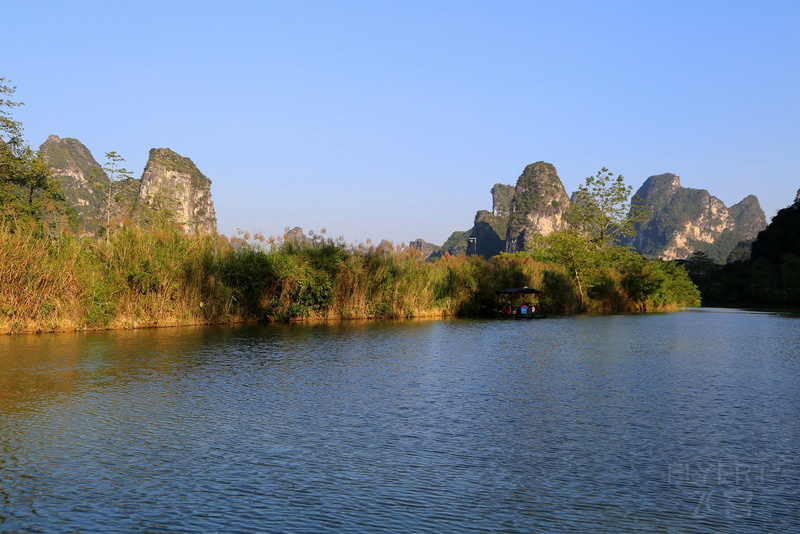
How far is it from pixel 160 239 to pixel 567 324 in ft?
54.7

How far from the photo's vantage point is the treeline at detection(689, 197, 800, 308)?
66188mm

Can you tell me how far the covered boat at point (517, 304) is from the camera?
34.0 m

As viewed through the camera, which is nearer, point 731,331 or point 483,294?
point 731,331

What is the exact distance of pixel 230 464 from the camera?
21.4ft

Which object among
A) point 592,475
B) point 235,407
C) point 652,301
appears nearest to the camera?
point 592,475

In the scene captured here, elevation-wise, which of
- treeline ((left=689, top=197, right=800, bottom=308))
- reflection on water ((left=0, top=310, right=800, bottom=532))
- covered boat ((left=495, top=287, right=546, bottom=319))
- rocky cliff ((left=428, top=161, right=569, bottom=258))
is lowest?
reflection on water ((left=0, top=310, right=800, bottom=532))

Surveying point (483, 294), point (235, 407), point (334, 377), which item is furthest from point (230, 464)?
point (483, 294)

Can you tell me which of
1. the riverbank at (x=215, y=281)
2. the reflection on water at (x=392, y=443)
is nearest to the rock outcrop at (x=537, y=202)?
the riverbank at (x=215, y=281)

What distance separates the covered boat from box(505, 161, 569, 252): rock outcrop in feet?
400

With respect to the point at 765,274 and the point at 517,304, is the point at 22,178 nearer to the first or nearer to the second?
the point at 517,304

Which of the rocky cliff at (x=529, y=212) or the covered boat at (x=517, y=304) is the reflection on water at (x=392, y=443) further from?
the rocky cliff at (x=529, y=212)

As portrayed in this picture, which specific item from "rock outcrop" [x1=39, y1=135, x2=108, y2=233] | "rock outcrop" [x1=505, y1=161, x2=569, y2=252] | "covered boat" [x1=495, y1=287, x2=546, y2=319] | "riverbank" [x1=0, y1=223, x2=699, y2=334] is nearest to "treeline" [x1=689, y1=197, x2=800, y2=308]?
"covered boat" [x1=495, y1=287, x2=546, y2=319]

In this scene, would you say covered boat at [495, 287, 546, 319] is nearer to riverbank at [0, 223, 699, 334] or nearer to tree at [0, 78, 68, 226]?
riverbank at [0, 223, 699, 334]

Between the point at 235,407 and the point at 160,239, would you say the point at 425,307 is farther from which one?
A: the point at 235,407
